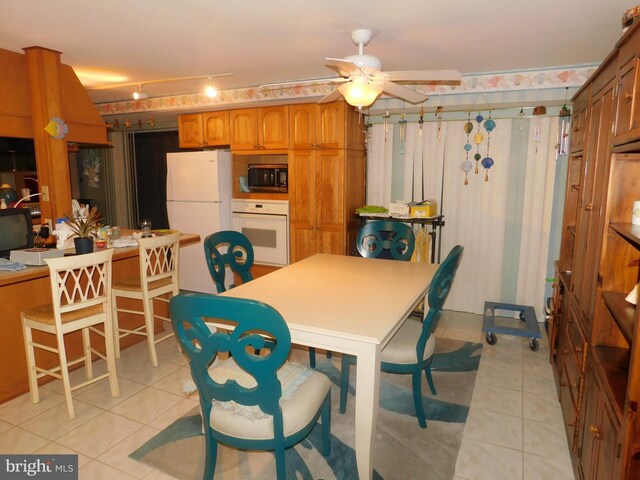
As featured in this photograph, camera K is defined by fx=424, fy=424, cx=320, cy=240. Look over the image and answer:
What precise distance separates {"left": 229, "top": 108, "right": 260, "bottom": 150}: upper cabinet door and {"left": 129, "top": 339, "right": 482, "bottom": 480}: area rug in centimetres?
286

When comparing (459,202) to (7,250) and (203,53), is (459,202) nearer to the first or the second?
(203,53)

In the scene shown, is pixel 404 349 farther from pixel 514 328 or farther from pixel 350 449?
pixel 514 328

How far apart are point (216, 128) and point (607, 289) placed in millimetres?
4096

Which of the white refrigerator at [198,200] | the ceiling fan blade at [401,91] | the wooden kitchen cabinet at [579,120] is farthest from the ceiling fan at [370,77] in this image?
the white refrigerator at [198,200]

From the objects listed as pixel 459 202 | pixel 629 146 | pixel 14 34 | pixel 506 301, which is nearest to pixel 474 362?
pixel 506 301

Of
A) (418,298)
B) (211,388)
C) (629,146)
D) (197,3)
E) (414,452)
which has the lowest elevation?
(414,452)

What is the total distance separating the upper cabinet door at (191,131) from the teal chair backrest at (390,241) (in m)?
2.52

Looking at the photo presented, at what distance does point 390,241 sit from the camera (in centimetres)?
333

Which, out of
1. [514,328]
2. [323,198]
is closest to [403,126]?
[323,198]

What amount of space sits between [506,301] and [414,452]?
2.49m

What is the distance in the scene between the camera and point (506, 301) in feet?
13.7

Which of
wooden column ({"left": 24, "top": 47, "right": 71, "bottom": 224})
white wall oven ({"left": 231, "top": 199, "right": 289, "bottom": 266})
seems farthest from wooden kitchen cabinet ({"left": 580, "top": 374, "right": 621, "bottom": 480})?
wooden column ({"left": 24, "top": 47, "right": 71, "bottom": 224})

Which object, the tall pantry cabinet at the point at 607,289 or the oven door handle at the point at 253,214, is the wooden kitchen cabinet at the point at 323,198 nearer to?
the oven door handle at the point at 253,214

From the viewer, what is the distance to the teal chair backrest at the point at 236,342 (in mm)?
1413
